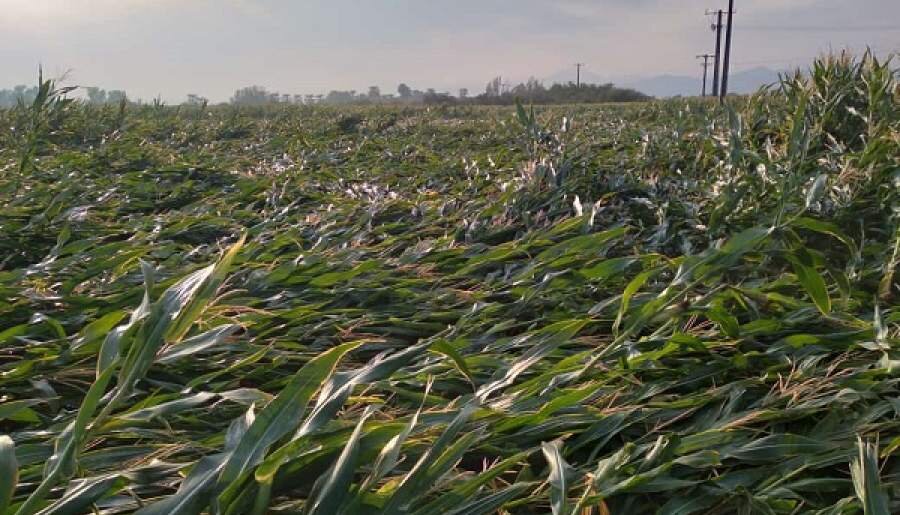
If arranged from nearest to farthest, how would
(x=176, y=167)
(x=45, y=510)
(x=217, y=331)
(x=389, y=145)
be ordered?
(x=45, y=510) → (x=217, y=331) → (x=176, y=167) → (x=389, y=145)

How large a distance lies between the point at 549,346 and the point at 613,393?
222 millimetres

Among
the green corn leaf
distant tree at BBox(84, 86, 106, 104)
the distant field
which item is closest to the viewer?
the green corn leaf

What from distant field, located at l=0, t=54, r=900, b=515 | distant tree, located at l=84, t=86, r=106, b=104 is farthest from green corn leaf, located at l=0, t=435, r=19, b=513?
distant tree, located at l=84, t=86, r=106, b=104

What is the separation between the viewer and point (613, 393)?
1496 millimetres

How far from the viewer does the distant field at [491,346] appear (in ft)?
3.50

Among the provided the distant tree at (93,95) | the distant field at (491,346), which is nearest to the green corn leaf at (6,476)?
the distant field at (491,346)

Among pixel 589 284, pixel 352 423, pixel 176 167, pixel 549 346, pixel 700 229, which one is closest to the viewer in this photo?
pixel 352 423

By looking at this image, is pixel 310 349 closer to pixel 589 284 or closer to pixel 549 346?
pixel 549 346

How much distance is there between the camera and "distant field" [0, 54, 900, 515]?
1.07 m

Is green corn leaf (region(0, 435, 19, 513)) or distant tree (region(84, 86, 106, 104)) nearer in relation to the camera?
green corn leaf (region(0, 435, 19, 513))

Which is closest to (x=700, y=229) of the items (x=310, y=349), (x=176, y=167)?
(x=310, y=349)

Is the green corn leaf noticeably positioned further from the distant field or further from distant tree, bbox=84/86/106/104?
distant tree, bbox=84/86/106/104

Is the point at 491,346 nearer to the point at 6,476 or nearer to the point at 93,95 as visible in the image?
the point at 6,476

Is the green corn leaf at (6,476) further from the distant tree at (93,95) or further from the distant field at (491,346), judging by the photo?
the distant tree at (93,95)
